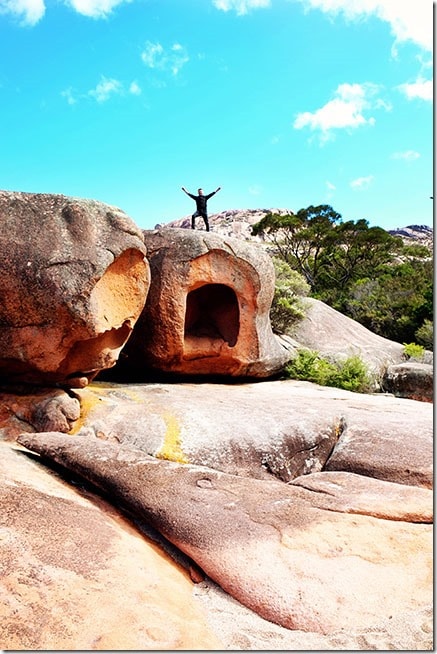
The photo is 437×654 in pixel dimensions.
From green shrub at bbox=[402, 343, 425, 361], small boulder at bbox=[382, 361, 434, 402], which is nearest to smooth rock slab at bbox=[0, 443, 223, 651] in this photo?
small boulder at bbox=[382, 361, 434, 402]

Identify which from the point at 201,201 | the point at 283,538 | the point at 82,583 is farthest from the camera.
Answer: the point at 201,201

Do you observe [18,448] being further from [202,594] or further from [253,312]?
[253,312]

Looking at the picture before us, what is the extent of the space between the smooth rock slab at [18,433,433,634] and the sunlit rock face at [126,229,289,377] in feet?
12.1

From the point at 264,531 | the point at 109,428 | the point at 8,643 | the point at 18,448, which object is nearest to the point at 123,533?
the point at 264,531

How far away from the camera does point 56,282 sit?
509 cm

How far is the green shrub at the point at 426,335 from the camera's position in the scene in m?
16.2

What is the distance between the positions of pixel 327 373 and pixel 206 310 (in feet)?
9.36

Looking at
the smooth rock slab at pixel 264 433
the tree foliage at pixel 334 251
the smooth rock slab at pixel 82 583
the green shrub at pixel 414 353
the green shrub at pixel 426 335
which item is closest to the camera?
the smooth rock slab at pixel 82 583

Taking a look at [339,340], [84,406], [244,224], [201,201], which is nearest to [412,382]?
[339,340]

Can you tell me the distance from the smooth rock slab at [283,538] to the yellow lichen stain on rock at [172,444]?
1.02 meters

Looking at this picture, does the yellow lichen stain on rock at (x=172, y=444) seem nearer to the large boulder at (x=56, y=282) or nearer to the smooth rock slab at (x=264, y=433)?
the smooth rock slab at (x=264, y=433)

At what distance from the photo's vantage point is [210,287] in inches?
361

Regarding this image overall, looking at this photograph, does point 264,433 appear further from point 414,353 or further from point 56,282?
point 414,353

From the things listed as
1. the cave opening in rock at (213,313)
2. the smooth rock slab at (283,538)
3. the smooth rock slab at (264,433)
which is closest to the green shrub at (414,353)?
the cave opening in rock at (213,313)
